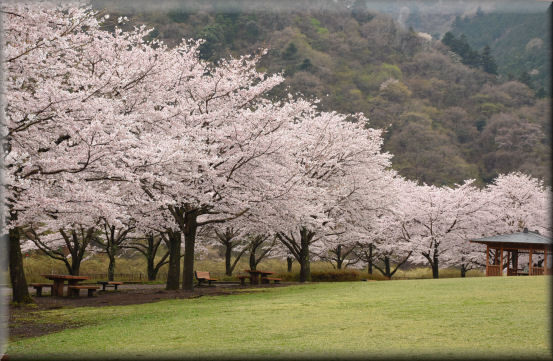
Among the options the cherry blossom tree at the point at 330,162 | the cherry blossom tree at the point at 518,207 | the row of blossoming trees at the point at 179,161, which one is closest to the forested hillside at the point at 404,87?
the cherry blossom tree at the point at 518,207

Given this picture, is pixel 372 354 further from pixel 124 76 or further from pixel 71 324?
pixel 124 76

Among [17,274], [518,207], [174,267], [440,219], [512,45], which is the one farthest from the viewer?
[512,45]

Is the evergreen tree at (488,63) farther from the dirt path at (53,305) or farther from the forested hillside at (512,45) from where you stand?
the dirt path at (53,305)

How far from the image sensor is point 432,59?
301 feet

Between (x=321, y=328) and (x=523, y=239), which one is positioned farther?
(x=523, y=239)

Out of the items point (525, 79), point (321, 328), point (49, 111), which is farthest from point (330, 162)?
point (525, 79)

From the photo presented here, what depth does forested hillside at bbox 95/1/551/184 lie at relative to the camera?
6312cm

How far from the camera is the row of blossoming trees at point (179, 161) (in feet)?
32.1

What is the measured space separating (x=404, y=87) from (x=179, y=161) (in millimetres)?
75438

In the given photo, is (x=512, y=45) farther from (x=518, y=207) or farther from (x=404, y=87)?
(x=518, y=207)

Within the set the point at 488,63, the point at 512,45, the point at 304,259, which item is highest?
the point at 512,45

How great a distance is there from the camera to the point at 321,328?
28.2 ft

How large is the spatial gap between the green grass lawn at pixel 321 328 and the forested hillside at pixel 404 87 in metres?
41.6

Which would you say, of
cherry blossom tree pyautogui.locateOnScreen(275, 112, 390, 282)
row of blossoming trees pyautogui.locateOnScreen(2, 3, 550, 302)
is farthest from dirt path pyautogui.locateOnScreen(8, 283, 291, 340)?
cherry blossom tree pyautogui.locateOnScreen(275, 112, 390, 282)
